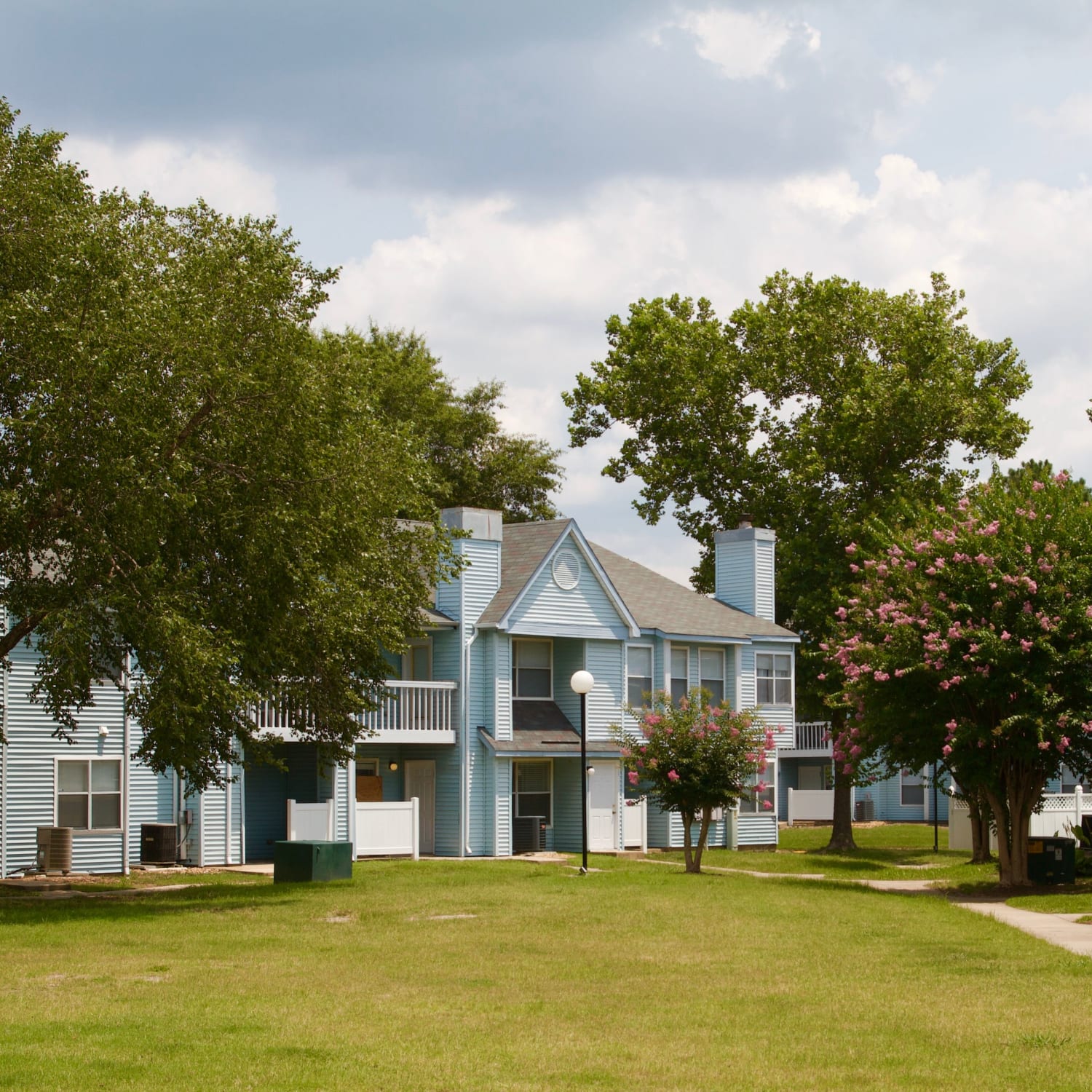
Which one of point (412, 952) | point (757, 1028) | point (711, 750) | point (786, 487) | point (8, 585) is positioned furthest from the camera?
point (786, 487)

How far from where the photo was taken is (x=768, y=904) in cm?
2389

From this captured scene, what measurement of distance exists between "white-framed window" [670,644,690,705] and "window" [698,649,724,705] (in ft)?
1.36

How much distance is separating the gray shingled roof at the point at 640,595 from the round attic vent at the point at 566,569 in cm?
48

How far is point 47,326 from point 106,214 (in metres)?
3.42

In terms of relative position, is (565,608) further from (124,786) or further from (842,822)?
(124,786)

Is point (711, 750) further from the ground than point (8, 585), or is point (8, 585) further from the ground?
point (8, 585)

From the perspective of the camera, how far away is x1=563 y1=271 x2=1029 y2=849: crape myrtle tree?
1704 inches

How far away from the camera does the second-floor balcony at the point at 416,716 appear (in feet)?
118

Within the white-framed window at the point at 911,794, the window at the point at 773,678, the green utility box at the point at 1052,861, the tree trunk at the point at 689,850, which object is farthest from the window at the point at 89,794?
the white-framed window at the point at 911,794

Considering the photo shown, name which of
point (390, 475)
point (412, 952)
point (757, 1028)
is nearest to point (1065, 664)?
point (390, 475)

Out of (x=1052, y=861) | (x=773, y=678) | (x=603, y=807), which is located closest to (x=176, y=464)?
(x=1052, y=861)

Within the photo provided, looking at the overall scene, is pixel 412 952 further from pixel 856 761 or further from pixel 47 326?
pixel 856 761

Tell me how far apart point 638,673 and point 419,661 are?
5.99m

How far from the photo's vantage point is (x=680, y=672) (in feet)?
138
